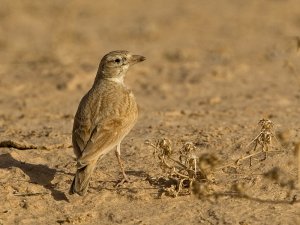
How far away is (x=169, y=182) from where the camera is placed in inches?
283

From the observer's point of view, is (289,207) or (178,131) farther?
(178,131)

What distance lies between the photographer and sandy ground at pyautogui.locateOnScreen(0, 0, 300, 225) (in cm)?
684

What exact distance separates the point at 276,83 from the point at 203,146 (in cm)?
379

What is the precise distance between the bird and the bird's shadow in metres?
0.42

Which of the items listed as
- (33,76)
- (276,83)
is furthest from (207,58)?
(33,76)

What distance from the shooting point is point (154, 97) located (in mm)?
11312

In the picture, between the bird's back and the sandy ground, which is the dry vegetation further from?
the bird's back

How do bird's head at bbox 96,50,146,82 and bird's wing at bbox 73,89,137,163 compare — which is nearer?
bird's wing at bbox 73,89,137,163

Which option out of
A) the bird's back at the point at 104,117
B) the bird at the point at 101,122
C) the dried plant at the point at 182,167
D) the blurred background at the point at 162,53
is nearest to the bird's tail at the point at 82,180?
the bird at the point at 101,122

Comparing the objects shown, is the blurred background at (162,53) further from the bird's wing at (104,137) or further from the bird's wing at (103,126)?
the bird's wing at (104,137)

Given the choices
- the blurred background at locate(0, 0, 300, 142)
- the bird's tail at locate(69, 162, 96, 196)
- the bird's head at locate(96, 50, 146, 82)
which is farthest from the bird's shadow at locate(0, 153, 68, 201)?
the blurred background at locate(0, 0, 300, 142)

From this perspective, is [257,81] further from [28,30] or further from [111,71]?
[28,30]

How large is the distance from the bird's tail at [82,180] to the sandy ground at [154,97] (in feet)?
0.65

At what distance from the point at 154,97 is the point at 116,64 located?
115 inches
